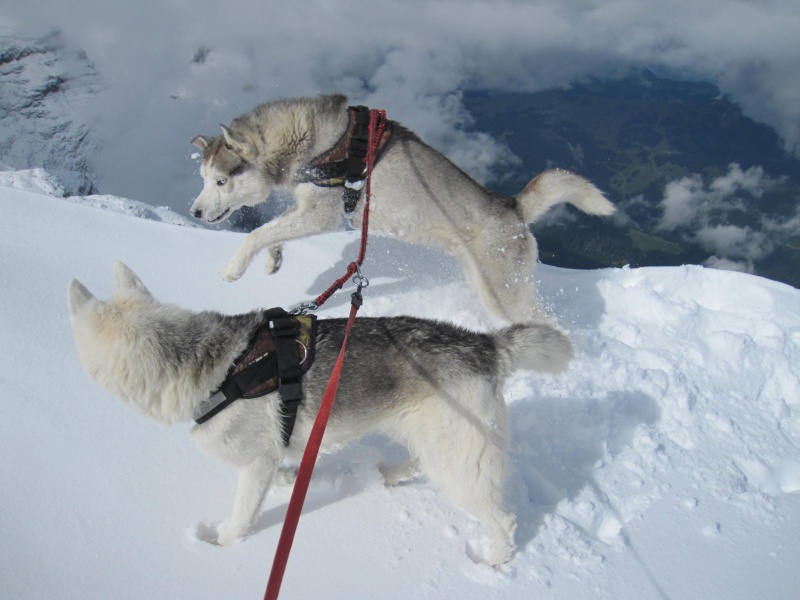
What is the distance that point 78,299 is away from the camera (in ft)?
8.96

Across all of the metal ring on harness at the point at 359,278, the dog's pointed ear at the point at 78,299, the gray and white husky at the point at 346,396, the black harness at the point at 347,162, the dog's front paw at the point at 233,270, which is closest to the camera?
the dog's pointed ear at the point at 78,299

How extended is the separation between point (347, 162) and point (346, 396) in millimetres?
3452

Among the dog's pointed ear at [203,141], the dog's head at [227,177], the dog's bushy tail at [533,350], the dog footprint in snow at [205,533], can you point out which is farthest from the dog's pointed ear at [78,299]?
the dog's pointed ear at [203,141]

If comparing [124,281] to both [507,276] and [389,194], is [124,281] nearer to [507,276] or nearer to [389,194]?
[389,194]

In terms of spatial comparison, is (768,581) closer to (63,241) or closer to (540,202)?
(540,202)

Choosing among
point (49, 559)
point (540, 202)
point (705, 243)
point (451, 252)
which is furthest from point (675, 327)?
point (705, 243)

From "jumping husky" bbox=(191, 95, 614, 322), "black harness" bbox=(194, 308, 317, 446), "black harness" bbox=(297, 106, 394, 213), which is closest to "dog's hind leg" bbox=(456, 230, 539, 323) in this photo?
"jumping husky" bbox=(191, 95, 614, 322)

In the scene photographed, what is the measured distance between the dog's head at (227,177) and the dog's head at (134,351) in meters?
3.11

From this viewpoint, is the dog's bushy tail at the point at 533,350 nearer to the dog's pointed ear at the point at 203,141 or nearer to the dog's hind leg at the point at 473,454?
the dog's hind leg at the point at 473,454

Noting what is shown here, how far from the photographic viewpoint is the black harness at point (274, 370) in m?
2.98

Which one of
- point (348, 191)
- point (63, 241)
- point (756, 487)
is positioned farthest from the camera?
point (63, 241)

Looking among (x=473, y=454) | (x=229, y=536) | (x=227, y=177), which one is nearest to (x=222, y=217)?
(x=227, y=177)

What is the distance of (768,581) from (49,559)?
4.49 meters

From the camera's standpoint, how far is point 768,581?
3.29 meters
